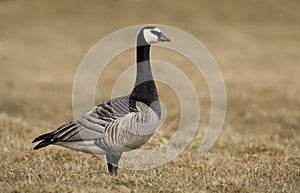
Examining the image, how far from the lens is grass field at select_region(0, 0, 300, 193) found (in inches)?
297

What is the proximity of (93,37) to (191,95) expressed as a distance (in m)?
16.3

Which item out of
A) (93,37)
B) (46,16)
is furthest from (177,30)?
(46,16)

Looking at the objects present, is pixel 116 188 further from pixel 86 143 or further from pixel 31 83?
pixel 31 83

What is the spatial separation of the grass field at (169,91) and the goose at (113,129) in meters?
0.39

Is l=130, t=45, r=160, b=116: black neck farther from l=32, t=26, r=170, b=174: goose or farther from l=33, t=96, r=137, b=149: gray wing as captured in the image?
l=33, t=96, r=137, b=149: gray wing

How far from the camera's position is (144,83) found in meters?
8.36

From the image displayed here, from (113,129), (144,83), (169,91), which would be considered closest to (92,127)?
(113,129)

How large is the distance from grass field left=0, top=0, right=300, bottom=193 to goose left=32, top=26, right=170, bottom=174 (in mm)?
387

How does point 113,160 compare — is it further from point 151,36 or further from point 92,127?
point 151,36

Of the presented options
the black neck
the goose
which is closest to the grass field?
the goose

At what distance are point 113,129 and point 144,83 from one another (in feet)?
3.12

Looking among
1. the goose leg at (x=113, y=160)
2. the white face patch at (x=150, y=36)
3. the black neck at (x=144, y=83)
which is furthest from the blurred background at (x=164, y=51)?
A: the goose leg at (x=113, y=160)

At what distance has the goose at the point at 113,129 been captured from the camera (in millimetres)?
7773

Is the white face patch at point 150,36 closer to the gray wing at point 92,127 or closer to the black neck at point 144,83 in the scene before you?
the black neck at point 144,83
